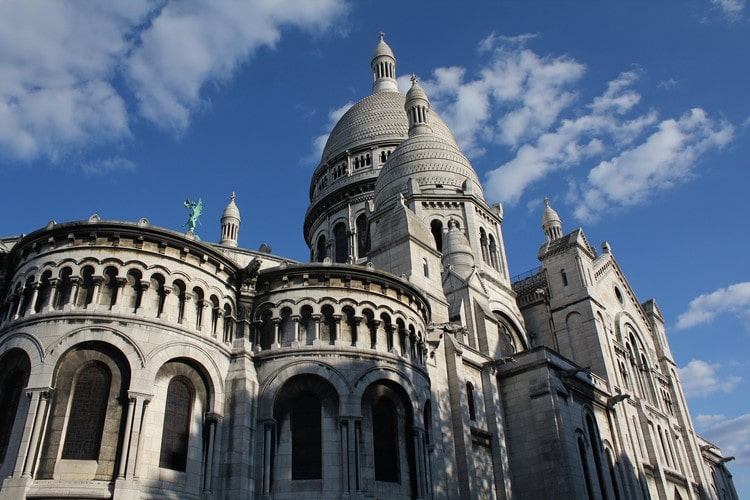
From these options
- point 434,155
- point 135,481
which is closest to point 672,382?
point 434,155

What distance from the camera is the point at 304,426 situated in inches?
893

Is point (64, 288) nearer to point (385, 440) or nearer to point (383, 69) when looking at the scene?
point (385, 440)

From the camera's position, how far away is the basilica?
63.9ft

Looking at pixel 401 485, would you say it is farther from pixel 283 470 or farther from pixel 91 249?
pixel 91 249

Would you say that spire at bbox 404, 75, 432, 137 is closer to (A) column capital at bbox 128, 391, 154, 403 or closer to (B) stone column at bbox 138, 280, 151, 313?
(B) stone column at bbox 138, 280, 151, 313

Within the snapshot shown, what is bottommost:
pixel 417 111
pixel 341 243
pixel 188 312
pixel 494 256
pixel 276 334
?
pixel 276 334

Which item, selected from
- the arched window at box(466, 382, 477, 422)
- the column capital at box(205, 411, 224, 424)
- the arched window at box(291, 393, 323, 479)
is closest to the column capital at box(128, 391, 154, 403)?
the column capital at box(205, 411, 224, 424)

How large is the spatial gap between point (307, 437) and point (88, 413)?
6925 millimetres

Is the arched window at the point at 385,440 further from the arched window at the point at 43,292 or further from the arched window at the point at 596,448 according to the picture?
the arched window at the point at 596,448

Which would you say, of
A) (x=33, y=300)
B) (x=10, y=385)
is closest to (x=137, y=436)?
(x=10, y=385)

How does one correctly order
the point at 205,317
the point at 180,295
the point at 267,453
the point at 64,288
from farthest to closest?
1. the point at 205,317
2. the point at 180,295
3. the point at 267,453
4. the point at 64,288

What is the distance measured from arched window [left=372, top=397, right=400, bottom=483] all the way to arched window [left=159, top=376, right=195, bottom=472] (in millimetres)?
6360

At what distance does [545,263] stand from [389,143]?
1864 cm

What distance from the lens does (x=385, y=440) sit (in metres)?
23.7
